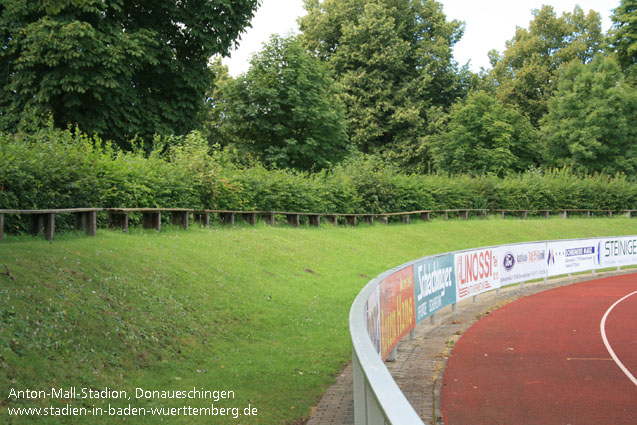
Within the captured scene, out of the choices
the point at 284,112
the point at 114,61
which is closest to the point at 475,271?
the point at 114,61

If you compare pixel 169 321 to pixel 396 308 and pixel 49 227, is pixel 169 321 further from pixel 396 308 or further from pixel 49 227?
pixel 396 308

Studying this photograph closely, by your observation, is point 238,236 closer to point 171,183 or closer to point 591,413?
point 171,183

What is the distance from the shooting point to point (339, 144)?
4531 cm

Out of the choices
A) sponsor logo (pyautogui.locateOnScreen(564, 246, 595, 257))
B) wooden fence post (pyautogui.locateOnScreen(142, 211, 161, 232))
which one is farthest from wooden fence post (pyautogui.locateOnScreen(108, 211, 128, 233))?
sponsor logo (pyautogui.locateOnScreen(564, 246, 595, 257))

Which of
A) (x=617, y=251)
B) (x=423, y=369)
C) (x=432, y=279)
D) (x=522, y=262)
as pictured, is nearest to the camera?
(x=423, y=369)

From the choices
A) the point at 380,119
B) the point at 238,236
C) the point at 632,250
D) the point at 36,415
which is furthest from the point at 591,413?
the point at 380,119

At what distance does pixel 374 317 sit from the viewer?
9.33 metres

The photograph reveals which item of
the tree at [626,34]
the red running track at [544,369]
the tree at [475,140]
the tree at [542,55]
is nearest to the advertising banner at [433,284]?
the red running track at [544,369]

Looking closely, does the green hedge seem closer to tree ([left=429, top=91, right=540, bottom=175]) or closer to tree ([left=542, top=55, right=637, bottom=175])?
tree ([left=429, top=91, right=540, bottom=175])

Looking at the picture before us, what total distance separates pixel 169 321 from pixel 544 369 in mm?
7018

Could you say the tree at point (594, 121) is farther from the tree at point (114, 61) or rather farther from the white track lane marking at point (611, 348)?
the white track lane marking at point (611, 348)

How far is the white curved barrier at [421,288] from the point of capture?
4344mm

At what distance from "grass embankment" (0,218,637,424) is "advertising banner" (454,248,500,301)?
10.6 feet

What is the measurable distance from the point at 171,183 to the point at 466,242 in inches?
818
